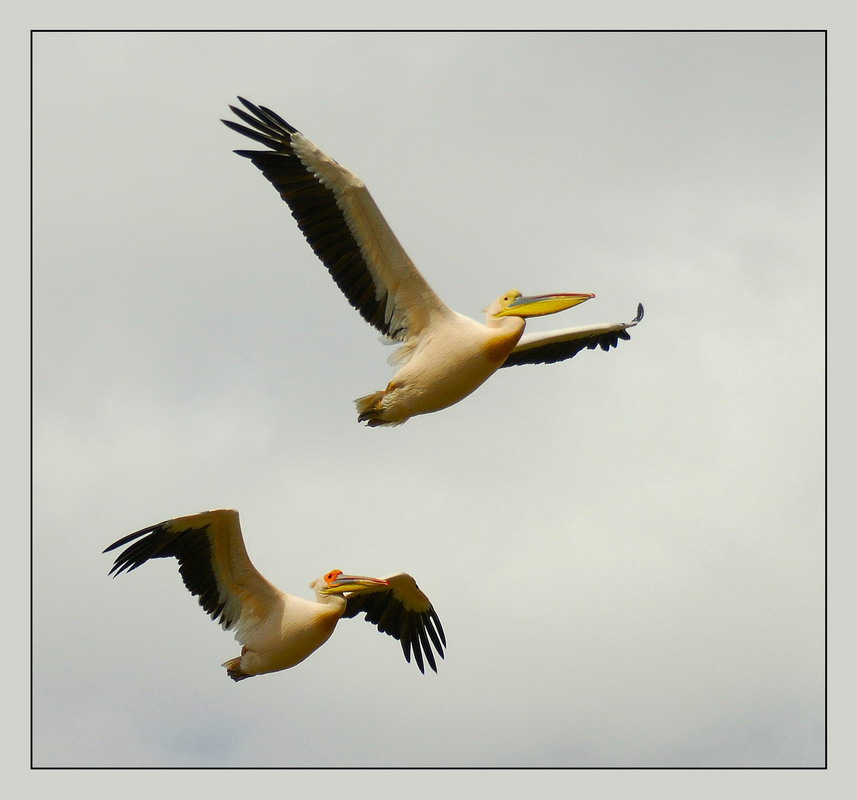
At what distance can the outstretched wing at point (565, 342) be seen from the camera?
17.3m

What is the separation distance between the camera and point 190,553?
15.4 meters

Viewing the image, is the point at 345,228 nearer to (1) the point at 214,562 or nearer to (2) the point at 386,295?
(2) the point at 386,295

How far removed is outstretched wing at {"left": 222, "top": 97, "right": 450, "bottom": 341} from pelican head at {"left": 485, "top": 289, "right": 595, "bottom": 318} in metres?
0.54

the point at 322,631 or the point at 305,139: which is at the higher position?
the point at 305,139

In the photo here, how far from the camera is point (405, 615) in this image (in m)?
17.3

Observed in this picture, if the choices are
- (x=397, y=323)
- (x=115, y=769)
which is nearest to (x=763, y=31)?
(x=397, y=323)

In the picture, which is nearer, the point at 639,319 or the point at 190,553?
the point at 190,553

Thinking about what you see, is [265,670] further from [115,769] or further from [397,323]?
[397,323]

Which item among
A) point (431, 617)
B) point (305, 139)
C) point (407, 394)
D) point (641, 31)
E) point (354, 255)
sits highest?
point (641, 31)

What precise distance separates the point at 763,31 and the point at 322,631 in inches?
304

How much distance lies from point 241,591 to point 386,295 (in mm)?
2900

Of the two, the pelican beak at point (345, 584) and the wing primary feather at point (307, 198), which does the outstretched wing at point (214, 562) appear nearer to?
the pelican beak at point (345, 584)

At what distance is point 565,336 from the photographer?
1741 cm

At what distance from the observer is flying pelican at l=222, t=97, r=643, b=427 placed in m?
15.2
